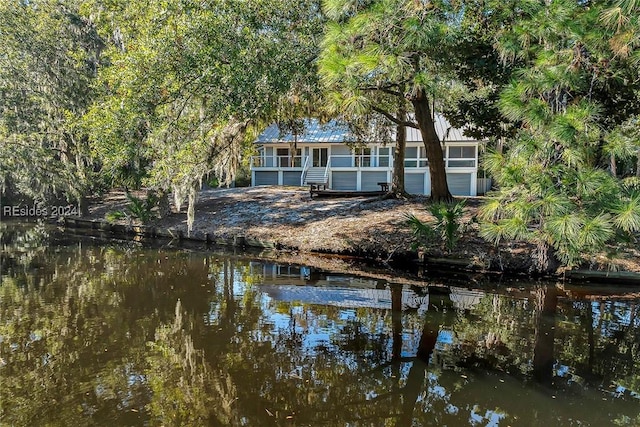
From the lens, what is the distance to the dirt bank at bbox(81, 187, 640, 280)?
1108 centimetres

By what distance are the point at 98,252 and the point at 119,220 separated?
4.34 metres

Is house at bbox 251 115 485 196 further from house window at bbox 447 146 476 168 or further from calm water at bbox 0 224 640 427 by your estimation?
calm water at bbox 0 224 640 427

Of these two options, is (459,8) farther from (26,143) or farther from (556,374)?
(26,143)

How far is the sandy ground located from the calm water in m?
1.98

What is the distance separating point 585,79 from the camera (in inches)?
227

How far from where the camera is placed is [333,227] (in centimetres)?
1377

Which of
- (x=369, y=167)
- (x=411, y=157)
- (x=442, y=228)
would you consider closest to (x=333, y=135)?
(x=369, y=167)

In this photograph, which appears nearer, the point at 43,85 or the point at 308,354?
the point at 308,354

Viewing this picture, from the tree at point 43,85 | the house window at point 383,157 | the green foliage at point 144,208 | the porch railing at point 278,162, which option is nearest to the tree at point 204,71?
the tree at point 43,85

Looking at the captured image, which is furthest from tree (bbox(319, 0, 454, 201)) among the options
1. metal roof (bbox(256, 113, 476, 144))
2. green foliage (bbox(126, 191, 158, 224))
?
metal roof (bbox(256, 113, 476, 144))

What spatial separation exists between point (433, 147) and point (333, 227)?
12.0 ft

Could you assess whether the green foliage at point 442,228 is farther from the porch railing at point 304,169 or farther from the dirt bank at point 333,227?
the porch railing at point 304,169

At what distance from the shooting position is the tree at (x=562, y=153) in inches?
189

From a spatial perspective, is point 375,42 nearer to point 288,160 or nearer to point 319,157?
point 319,157
